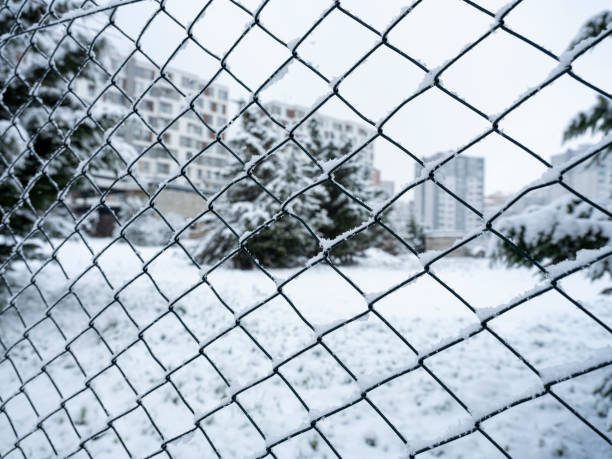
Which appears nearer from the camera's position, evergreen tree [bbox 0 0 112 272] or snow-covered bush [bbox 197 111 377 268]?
evergreen tree [bbox 0 0 112 272]

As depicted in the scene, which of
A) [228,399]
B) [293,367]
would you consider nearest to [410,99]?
[228,399]

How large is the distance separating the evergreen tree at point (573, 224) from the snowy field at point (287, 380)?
0.49m

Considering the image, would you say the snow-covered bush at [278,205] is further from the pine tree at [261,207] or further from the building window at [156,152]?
the building window at [156,152]

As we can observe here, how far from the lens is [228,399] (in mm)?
850

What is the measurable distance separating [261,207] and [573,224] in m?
7.01

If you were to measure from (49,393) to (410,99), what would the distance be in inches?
109

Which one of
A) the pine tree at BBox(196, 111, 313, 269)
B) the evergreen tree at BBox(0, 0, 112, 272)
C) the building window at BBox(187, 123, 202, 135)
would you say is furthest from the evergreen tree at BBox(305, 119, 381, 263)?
the evergreen tree at BBox(0, 0, 112, 272)

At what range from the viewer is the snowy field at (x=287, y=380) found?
106 cm

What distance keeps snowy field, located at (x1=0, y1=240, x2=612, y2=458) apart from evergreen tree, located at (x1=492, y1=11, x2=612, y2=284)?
19.5 inches

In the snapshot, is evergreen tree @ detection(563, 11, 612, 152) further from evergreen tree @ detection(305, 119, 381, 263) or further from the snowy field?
evergreen tree @ detection(305, 119, 381, 263)

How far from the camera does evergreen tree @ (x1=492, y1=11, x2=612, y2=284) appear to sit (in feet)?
5.53

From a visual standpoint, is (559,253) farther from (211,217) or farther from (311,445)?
(211,217)

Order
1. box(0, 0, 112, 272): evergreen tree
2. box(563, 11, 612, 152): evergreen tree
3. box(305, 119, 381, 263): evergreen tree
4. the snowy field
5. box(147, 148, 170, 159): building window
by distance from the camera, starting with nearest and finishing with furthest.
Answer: the snowy field
box(147, 148, 170, 159): building window
box(563, 11, 612, 152): evergreen tree
box(0, 0, 112, 272): evergreen tree
box(305, 119, 381, 263): evergreen tree

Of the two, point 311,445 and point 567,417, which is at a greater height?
point 311,445
